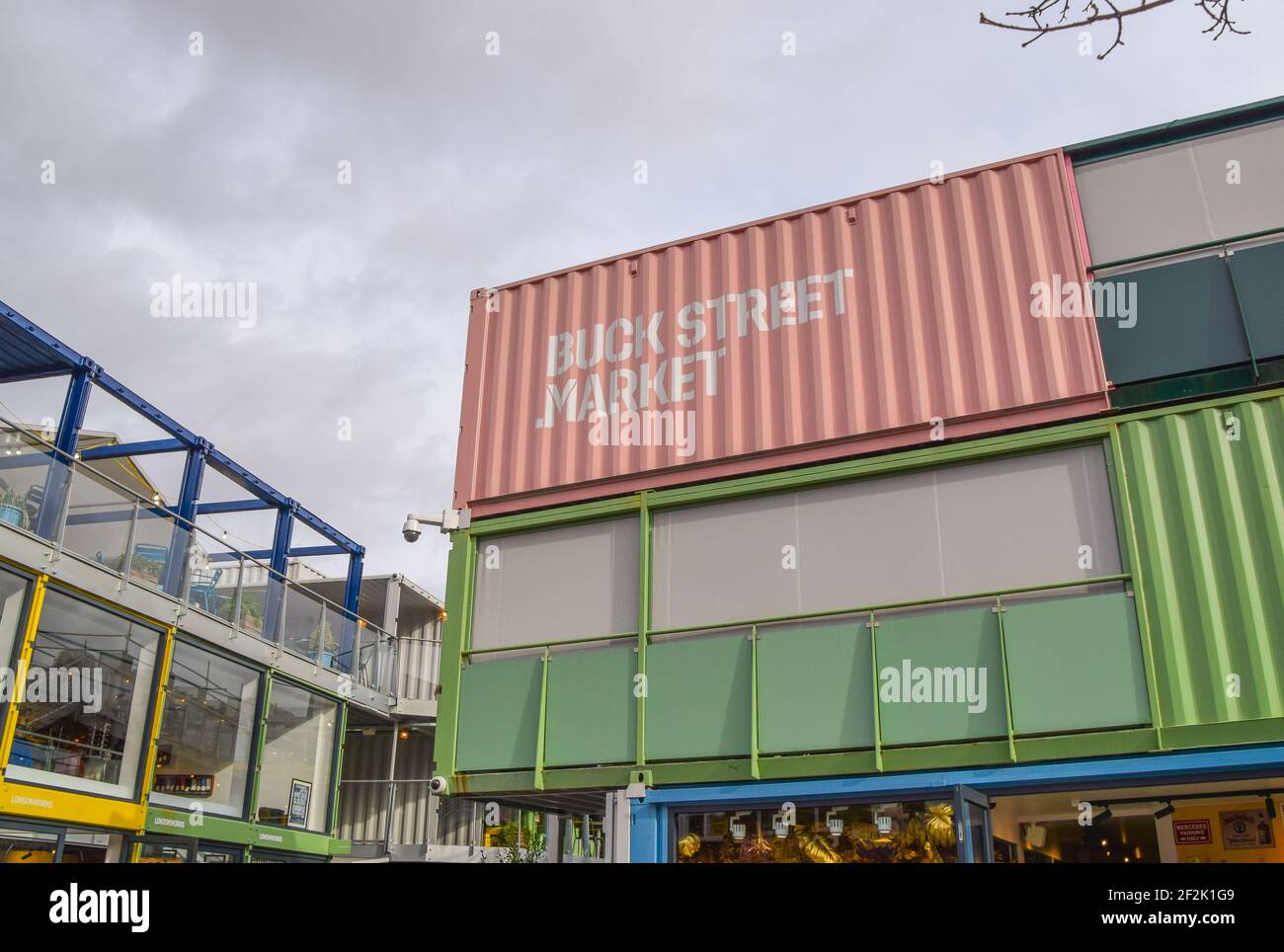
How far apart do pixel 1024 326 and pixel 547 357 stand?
5.61 m

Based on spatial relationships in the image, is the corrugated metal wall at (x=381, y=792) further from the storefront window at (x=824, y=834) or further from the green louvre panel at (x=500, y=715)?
the storefront window at (x=824, y=834)

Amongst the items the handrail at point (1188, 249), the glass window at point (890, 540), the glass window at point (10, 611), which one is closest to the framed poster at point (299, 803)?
the glass window at point (10, 611)

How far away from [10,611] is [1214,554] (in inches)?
553

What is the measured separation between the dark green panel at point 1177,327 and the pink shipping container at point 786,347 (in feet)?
0.87

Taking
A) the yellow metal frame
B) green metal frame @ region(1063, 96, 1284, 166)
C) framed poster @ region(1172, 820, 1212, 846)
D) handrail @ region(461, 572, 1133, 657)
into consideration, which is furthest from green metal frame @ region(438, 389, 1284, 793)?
the yellow metal frame

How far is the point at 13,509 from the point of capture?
541 inches

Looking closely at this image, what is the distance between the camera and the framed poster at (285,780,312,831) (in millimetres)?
19641

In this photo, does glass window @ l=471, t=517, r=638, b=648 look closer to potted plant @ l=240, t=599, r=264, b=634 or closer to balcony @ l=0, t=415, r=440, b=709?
balcony @ l=0, t=415, r=440, b=709

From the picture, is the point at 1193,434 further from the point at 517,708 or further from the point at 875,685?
the point at 517,708

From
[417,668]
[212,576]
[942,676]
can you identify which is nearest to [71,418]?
[212,576]

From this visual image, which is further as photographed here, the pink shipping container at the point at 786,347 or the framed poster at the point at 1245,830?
the pink shipping container at the point at 786,347

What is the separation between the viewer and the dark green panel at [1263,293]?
9.56 metres
